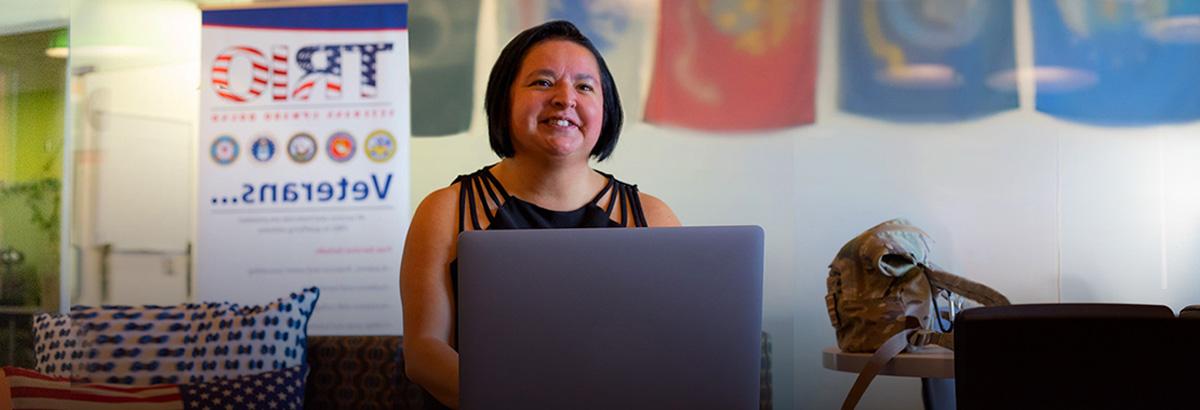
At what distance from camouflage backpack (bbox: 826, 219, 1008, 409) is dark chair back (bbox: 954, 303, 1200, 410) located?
3.79 ft

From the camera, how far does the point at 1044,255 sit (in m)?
3.93

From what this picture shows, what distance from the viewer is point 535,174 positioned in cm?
227

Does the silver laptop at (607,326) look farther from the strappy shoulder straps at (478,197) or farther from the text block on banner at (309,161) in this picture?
the text block on banner at (309,161)

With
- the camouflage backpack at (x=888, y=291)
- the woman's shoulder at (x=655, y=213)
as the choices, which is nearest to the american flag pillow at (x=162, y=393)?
the woman's shoulder at (x=655, y=213)

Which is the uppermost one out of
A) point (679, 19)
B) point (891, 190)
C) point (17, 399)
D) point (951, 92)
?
point (679, 19)

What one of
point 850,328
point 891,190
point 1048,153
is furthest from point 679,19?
point 850,328

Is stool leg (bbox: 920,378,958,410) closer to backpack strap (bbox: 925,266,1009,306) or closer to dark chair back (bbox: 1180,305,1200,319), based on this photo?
backpack strap (bbox: 925,266,1009,306)

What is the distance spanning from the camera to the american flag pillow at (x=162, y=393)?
281cm

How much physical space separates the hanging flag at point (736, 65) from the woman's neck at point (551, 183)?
6.39 feet

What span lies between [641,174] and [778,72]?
0.62 m

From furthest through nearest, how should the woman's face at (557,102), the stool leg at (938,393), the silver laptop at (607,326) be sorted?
1. the stool leg at (938,393)
2. the woman's face at (557,102)
3. the silver laptop at (607,326)

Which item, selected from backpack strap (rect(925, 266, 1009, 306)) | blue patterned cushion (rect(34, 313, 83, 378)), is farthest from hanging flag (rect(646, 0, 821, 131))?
blue patterned cushion (rect(34, 313, 83, 378))

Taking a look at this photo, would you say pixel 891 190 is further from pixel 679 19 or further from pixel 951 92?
pixel 679 19

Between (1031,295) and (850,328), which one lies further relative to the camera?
(1031,295)
